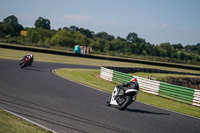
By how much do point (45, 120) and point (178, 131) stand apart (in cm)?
442

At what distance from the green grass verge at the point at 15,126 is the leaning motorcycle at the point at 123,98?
4702 millimetres

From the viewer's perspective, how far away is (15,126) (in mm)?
7465

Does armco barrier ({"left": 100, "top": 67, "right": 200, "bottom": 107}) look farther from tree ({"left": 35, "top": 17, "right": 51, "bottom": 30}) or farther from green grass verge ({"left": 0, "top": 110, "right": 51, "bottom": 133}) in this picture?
tree ({"left": 35, "top": 17, "right": 51, "bottom": 30})

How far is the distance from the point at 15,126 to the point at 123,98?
17.4 feet

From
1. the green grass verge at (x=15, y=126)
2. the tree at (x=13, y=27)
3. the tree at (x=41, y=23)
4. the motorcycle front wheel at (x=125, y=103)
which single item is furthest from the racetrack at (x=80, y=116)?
the tree at (x=41, y=23)

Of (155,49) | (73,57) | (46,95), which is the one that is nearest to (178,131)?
(46,95)

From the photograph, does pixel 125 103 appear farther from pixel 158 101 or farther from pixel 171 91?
pixel 171 91

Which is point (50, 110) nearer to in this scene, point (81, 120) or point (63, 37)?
point (81, 120)

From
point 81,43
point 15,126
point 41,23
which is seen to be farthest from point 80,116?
point 41,23

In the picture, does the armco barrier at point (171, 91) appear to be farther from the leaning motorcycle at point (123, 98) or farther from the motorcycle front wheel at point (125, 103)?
the motorcycle front wheel at point (125, 103)

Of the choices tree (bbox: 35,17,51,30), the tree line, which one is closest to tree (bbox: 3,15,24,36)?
the tree line

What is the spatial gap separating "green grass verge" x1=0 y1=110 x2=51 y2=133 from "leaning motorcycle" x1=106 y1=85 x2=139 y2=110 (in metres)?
4.70

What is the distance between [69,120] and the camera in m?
8.79

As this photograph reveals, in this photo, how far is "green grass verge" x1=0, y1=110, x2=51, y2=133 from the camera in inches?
279
